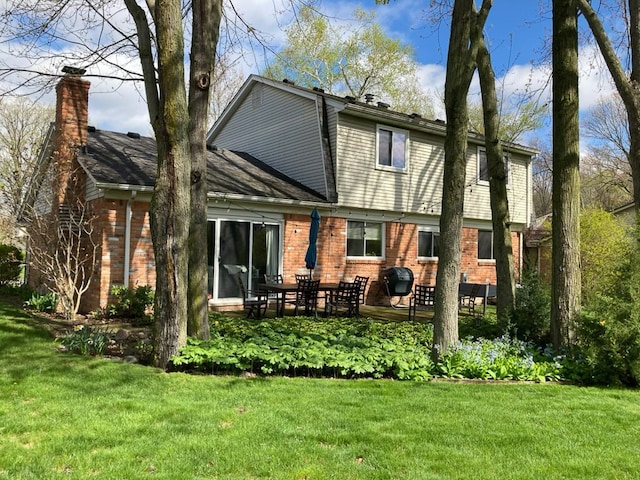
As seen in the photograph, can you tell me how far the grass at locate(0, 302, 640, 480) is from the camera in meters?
3.48

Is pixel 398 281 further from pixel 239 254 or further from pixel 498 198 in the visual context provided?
pixel 498 198

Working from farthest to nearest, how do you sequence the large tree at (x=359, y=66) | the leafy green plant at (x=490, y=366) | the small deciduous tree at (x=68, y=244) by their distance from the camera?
the large tree at (x=359, y=66) → the small deciduous tree at (x=68, y=244) → the leafy green plant at (x=490, y=366)

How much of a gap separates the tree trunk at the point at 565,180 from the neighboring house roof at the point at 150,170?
24.2 feet

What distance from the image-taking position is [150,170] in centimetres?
1198

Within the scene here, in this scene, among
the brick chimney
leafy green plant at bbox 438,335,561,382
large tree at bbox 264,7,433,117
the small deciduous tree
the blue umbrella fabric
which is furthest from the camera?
large tree at bbox 264,7,433,117

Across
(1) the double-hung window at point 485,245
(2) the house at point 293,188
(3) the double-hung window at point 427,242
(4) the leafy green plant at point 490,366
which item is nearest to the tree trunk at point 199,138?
(2) the house at point 293,188

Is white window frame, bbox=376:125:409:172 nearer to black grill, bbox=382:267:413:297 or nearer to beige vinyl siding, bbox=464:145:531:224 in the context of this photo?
beige vinyl siding, bbox=464:145:531:224

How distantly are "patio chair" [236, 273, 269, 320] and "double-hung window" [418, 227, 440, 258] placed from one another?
687 cm

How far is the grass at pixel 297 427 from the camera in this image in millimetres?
3482

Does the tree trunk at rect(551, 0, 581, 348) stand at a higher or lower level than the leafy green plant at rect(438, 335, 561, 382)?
higher

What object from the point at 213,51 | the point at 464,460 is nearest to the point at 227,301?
the point at 213,51

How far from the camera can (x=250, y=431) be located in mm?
4141

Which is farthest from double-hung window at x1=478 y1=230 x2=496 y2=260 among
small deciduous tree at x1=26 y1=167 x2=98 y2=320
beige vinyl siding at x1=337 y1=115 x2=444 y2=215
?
small deciduous tree at x1=26 y1=167 x2=98 y2=320

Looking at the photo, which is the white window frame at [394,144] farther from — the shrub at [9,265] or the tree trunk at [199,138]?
the shrub at [9,265]
